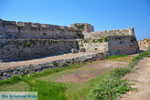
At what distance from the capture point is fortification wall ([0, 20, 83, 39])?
11.6 metres

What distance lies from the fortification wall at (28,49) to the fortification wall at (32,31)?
2624 mm

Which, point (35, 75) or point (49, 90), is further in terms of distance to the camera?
point (35, 75)

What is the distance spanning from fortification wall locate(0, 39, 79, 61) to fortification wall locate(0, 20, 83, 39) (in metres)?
2.62

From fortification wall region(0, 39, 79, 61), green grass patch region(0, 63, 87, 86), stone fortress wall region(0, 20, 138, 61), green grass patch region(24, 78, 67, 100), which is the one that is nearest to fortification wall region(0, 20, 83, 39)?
stone fortress wall region(0, 20, 138, 61)

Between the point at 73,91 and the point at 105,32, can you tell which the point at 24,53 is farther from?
the point at 105,32

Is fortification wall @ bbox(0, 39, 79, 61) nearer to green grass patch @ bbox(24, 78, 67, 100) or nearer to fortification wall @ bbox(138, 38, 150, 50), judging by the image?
green grass patch @ bbox(24, 78, 67, 100)

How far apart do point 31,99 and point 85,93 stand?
216 cm

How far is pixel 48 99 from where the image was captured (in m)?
4.34

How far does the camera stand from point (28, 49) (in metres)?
10.3

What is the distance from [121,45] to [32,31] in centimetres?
1147

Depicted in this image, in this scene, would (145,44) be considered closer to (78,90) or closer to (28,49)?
(28,49)

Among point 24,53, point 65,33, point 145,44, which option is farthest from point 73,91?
point 145,44

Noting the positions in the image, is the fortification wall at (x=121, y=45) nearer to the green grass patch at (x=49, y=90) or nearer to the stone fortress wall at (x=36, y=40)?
the stone fortress wall at (x=36, y=40)

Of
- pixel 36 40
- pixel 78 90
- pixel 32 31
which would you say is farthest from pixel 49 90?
pixel 32 31
